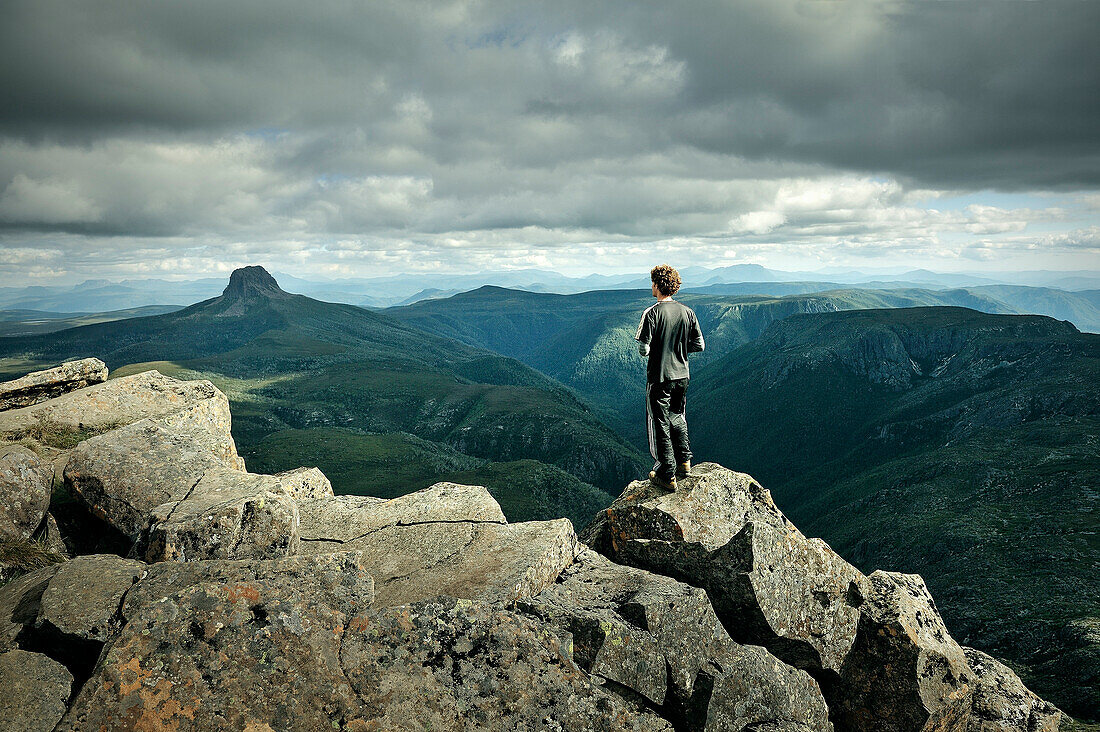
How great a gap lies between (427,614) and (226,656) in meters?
3.77

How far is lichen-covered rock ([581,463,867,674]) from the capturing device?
16469 millimetres

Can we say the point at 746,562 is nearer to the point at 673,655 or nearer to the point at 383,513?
the point at 673,655

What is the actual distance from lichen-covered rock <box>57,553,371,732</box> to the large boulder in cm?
283

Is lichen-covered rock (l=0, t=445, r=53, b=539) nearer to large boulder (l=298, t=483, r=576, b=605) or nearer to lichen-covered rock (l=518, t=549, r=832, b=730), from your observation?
large boulder (l=298, t=483, r=576, b=605)

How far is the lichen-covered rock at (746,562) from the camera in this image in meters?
16.5

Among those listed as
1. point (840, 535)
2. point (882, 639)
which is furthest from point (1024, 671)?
point (840, 535)

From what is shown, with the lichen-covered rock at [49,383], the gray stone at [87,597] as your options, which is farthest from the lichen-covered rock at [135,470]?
the lichen-covered rock at [49,383]

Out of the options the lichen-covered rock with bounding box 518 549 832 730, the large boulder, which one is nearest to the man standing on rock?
the large boulder

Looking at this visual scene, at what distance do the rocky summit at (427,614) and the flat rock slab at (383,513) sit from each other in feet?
0.39

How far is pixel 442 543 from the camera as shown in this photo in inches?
666

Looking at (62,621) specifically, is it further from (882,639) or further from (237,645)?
(882,639)

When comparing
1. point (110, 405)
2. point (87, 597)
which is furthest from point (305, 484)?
point (87, 597)

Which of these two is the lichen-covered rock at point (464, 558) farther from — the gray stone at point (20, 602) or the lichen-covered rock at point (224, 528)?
the gray stone at point (20, 602)

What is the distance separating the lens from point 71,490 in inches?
691
